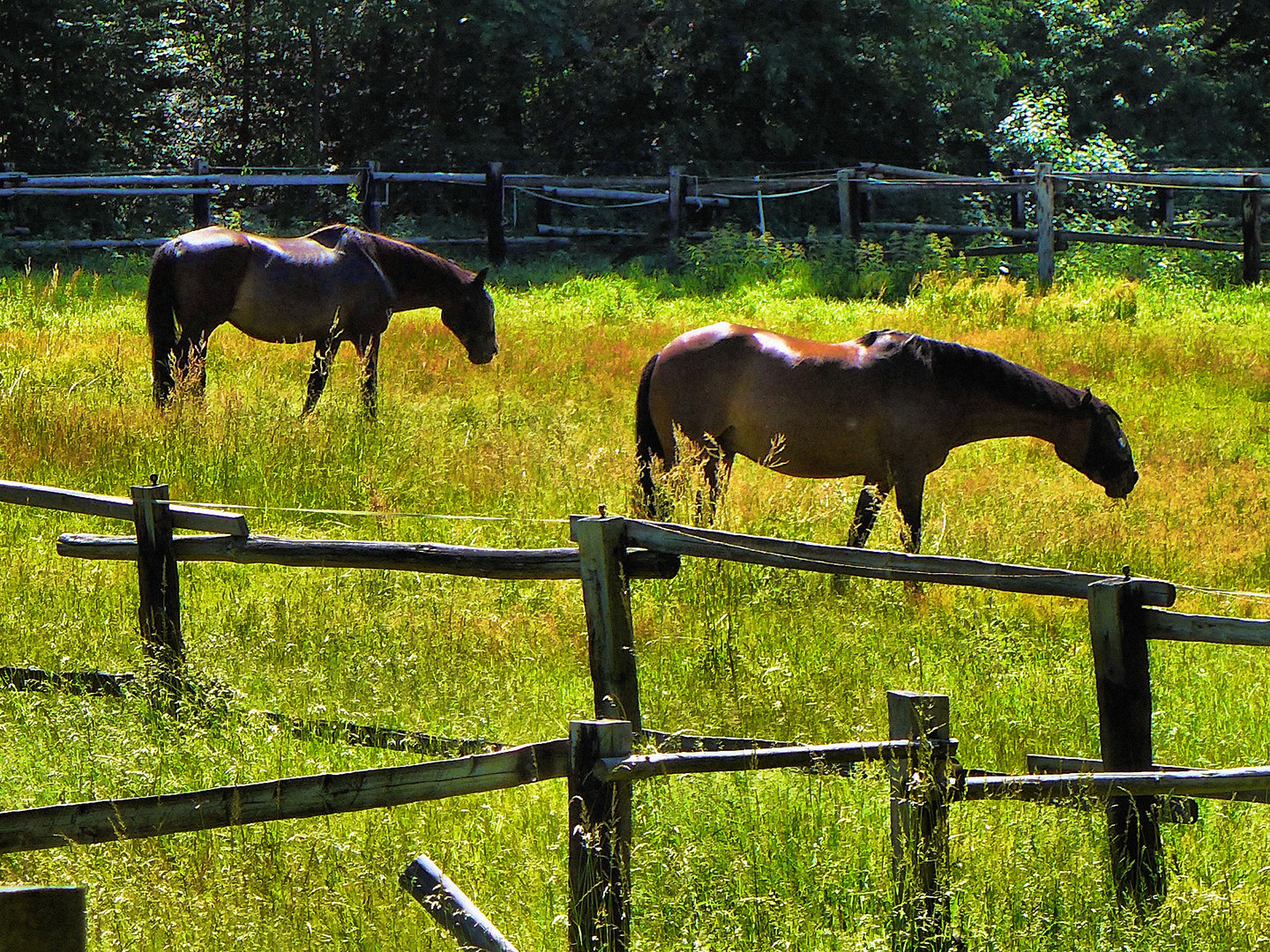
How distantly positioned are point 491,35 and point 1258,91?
16.1 meters

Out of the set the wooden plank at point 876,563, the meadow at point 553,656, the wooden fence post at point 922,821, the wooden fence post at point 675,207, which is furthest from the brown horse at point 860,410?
the wooden fence post at point 675,207

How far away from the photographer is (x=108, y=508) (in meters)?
5.86

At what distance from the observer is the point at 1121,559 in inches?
303

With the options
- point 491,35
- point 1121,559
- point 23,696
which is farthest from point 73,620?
point 491,35

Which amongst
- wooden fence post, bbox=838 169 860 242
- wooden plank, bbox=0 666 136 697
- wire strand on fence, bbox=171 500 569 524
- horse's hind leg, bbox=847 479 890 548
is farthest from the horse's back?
wooden fence post, bbox=838 169 860 242

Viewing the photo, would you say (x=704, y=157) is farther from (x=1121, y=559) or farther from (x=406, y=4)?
(x=1121, y=559)

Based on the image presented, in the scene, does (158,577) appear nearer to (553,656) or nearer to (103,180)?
(553,656)

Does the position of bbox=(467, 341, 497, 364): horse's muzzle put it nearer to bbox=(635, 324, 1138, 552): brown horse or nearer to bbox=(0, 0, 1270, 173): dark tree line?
bbox=(635, 324, 1138, 552): brown horse

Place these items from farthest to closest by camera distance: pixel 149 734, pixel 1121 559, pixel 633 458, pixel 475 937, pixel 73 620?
1. pixel 633 458
2. pixel 1121 559
3. pixel 73 620
4. pixel 149 734
5. pixel 475 937

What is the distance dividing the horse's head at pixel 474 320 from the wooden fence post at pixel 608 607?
23.7 feet

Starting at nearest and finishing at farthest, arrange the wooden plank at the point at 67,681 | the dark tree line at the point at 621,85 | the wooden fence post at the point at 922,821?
the wooden fence post at the point at 922,821 → the wooden plank at the point at 67,681 → the dark tree line at the point at 621,85

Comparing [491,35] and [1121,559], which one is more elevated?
[491,35]

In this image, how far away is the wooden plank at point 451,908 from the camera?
10.2 feet

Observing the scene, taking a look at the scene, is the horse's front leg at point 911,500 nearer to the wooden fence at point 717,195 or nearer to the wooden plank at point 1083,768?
the wooden plank at point 1083,768
